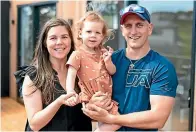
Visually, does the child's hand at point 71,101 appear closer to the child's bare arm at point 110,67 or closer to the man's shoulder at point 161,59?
the child's bare arm at point 110,67

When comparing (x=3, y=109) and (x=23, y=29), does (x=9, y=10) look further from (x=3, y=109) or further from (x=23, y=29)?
(x=3, y=109)

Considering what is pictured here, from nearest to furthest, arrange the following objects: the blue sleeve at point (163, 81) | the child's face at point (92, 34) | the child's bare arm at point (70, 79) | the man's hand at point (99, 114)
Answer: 1. the blue sleeve at point (163, 81)
2. the man's hand at point (99, 114)
3. the child's bare arm at point (70, 79)
4. the child's face at point (92, 34)

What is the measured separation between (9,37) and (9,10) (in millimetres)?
644

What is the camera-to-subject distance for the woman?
5.11 feet

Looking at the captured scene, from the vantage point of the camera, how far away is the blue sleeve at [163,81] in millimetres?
1346

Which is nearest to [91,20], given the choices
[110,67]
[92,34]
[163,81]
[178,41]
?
[92,34]

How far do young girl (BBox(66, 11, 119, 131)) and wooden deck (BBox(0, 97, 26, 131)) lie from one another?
335 centimetres

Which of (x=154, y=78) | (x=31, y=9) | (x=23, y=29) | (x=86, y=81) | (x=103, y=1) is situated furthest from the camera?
(x=23, y=29)

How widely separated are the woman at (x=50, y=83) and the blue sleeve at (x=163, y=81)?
490mm

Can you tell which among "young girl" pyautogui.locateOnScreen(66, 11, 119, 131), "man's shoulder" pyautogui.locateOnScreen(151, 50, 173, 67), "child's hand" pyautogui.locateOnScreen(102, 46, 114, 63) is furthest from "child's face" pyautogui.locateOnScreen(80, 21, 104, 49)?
"man's shoulder" pyautogui.locateOnScreen(151, 50, 173, 67)

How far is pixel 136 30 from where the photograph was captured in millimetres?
1384

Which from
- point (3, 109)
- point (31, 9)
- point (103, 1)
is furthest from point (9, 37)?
point (103, 1)

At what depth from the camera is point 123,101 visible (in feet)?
4.71

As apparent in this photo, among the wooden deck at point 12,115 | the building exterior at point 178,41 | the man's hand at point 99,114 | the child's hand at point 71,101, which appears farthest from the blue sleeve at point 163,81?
the wooden deck at point 12,115
